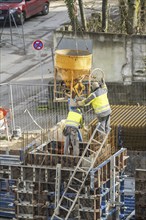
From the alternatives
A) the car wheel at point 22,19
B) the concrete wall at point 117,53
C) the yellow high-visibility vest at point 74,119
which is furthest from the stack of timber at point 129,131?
the car wheel at point 22,19

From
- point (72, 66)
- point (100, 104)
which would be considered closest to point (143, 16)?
point (72, 66)

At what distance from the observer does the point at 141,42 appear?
23734mm

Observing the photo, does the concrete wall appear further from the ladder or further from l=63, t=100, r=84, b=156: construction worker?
the ladder

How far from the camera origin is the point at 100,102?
52.2 feet

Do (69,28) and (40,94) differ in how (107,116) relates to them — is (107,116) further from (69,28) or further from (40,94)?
(69,28)

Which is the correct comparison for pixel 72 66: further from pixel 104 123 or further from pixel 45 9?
pixel 45 9

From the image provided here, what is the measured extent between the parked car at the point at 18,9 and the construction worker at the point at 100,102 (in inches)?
715

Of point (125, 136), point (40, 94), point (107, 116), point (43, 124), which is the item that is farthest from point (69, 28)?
point (107, 116)

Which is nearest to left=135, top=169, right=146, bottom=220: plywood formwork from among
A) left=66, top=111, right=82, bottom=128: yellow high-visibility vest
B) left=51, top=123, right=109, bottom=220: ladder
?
left=51, top=123, right=109, bottom=220: ladder

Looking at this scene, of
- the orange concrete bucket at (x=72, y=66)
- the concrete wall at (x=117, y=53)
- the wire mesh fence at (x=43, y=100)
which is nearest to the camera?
the orange concrete bucket at (x=72, y=66)

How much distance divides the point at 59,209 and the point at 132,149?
12.9 ft

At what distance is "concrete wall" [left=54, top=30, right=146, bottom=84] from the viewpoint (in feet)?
78.3

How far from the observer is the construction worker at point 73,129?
52.0ft

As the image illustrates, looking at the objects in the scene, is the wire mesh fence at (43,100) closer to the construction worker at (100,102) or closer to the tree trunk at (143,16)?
the tree trunk at (143,16)
